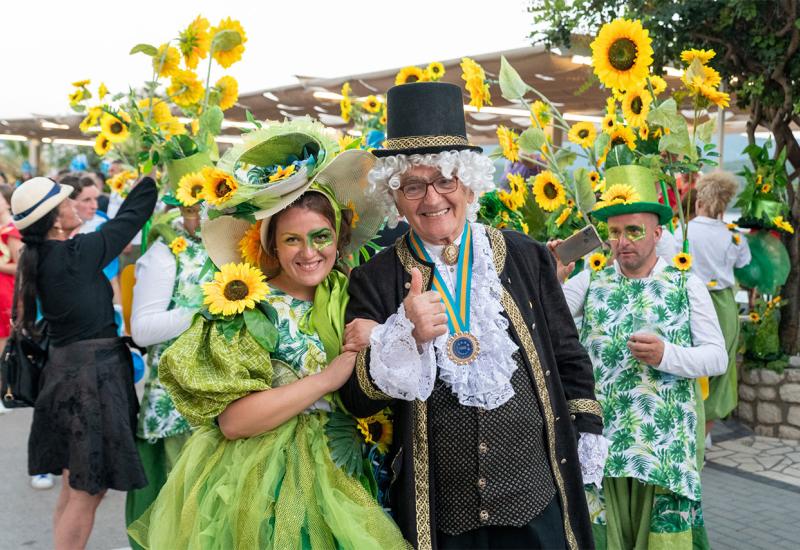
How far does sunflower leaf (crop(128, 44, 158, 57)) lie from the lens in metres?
3.96

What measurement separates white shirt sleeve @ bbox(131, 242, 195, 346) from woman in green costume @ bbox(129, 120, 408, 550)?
4.20 feet

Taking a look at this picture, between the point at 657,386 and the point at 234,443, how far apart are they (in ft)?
6.07

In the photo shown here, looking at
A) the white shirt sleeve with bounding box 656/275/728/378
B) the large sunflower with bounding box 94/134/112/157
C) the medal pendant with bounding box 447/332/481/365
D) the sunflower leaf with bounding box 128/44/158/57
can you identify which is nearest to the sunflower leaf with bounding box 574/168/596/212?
the white shirt sleeve with bounding box 656/275/728/378

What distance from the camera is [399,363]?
2.15 metres

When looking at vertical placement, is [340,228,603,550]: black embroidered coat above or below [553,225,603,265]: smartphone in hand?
below

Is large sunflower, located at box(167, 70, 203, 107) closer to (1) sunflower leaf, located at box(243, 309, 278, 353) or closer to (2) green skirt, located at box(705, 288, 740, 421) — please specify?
(1) sunflower leaf, located at box(243, 309, 278, 353)

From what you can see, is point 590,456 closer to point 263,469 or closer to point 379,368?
point 379,368

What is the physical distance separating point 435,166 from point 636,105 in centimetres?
160

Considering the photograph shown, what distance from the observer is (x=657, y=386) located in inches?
134

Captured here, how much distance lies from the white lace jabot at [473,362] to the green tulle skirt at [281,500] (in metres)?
0.32

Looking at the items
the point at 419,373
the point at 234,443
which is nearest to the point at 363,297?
the point at 419,373

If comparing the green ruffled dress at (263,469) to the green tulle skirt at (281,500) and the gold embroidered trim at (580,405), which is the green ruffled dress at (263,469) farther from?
the gold embroidered trim at (580,405)

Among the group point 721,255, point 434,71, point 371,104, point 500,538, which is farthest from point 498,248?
point 721,255

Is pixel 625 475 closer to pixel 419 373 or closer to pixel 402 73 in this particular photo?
pixel 419 373
